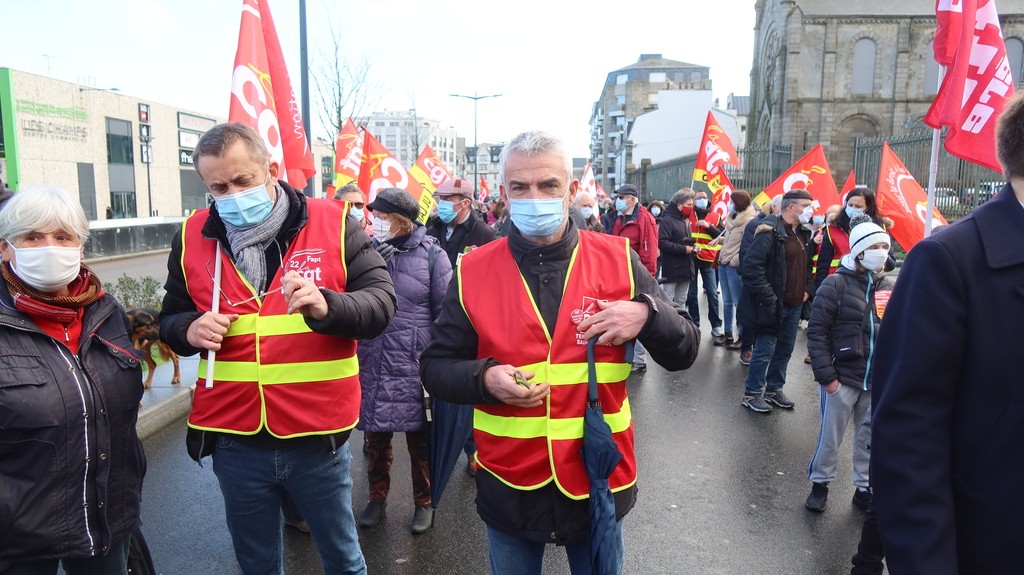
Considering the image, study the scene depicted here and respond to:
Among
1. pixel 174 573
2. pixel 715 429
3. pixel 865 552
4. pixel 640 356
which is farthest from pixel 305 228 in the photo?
pixel 640 356

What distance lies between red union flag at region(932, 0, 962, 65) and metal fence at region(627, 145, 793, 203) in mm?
23541

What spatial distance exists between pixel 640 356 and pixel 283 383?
6207 mm

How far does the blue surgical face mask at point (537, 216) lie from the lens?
2.26 metres

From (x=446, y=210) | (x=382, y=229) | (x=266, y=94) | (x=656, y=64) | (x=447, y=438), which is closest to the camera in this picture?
(x=447, y=438)

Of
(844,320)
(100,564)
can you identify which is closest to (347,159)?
(844,320)

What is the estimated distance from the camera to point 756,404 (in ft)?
21.6

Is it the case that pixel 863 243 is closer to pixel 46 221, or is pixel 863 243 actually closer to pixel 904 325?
pixel 904 325

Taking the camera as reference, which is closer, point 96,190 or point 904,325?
point 904,325

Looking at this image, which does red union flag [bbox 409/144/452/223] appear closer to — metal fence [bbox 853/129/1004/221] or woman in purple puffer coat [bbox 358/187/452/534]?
woman in purple puffer coat [bbox 358/187/452/534]

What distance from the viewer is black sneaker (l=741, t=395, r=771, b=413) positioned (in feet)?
21.4

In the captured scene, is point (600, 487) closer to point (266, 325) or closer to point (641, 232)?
point (266, 325)

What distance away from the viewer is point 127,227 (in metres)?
21.0

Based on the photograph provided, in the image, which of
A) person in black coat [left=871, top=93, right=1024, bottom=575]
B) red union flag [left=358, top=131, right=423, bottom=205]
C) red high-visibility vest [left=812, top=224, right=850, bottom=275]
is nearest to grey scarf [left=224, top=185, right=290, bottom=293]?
person in black coat [left=871, top=93, right=1024, bottom=575]

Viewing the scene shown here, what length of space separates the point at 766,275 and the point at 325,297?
210 inches
